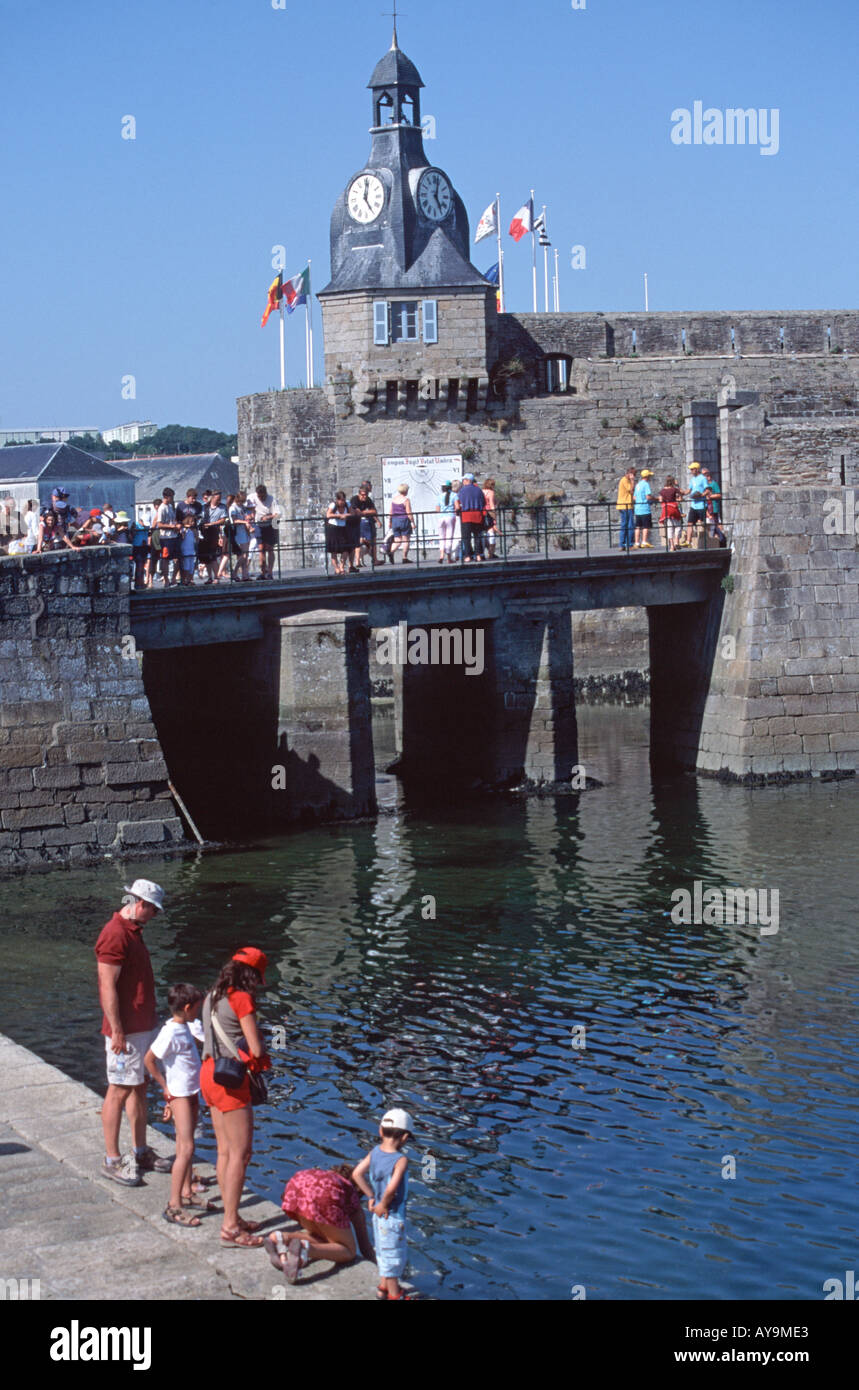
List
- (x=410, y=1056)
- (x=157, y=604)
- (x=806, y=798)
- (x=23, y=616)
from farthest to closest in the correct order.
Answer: (x=806, y=798)
(x=157, y=604)
(x=23, y=616)
(x=410, y=1056)

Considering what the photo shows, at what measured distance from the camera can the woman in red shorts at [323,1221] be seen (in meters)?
10.4

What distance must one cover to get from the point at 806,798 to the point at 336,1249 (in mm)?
22614

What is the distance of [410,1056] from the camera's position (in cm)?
1717

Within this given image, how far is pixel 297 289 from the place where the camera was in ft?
170

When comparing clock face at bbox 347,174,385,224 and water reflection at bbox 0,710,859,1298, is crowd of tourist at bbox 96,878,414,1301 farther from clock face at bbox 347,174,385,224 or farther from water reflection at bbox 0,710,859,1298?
clock face at bbox 347,174,385,224

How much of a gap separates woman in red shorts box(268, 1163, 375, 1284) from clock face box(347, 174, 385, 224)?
43.8 m

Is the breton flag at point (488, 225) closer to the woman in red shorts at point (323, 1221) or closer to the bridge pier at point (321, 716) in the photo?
the bridge pier at point (321, 716)

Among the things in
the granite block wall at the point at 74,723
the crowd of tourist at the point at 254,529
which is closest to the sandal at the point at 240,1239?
the granite block wall at the point at 74,723

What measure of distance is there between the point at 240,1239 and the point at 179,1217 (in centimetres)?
51

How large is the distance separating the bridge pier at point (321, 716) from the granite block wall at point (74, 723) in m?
3.07

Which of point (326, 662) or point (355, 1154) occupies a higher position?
point (326, 662)

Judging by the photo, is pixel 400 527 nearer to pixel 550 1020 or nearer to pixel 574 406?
pixel 550 1020
